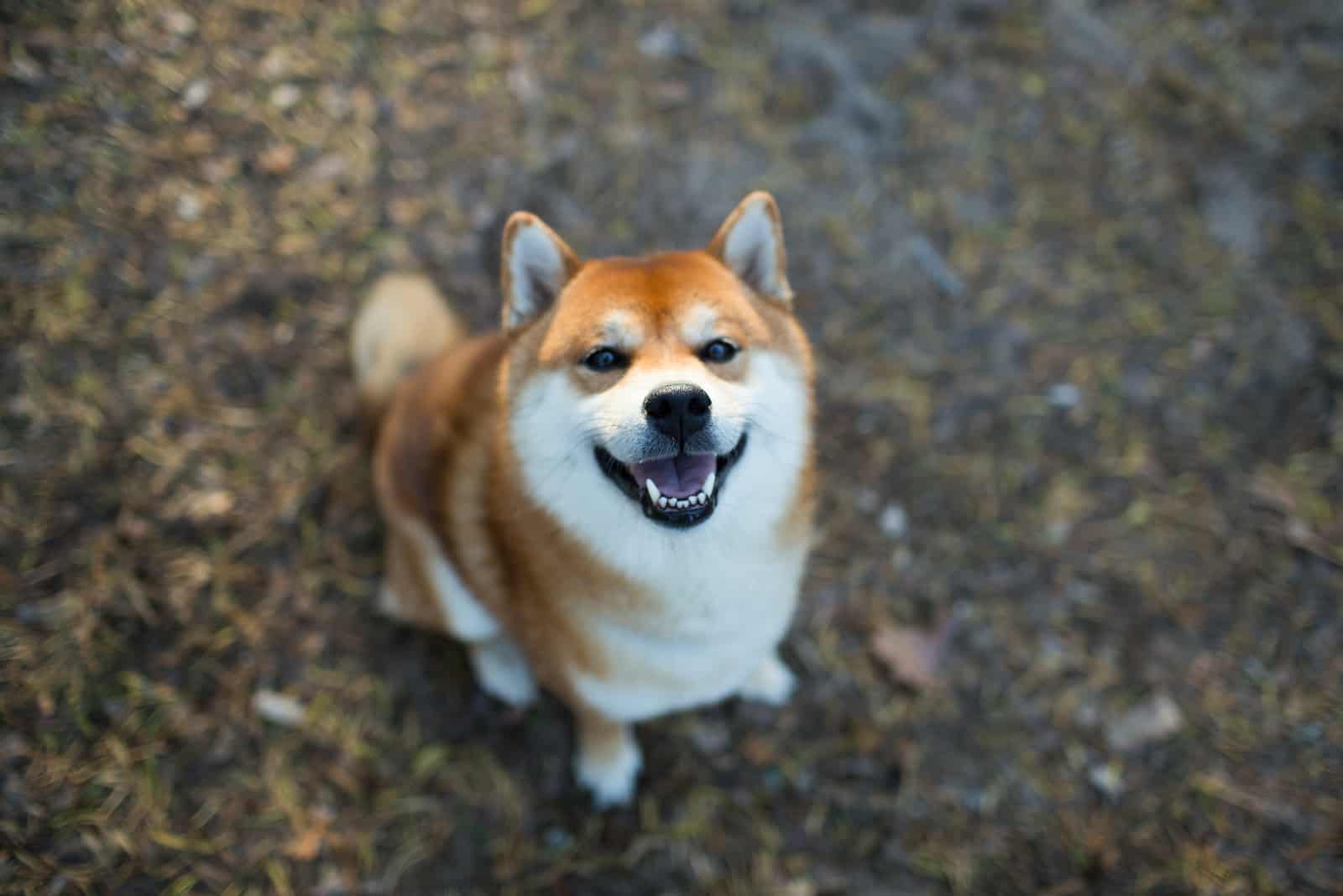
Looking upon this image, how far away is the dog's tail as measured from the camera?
2.77 meters

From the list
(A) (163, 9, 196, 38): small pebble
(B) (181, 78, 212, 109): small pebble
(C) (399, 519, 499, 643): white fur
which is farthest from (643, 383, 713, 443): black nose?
(A) (163, 9, 196, 38): small pebble

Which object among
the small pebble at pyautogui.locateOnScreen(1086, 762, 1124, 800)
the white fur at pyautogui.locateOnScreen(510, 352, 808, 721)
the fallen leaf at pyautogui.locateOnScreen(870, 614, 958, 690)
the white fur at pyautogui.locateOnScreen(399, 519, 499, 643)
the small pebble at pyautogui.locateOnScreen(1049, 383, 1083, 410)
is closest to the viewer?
the white fur at pyautogui.locateOnScreen(510, 352, 808, 721)

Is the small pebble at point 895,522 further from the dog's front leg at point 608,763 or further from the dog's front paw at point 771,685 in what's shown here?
the dog's front leg at point 608,763

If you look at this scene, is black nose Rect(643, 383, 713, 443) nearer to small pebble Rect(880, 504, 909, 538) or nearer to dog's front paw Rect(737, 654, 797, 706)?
dog's front paw Rect(737, 654, 797, 706)

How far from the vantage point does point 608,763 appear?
262 cm

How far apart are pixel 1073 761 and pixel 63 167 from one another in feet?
13.8

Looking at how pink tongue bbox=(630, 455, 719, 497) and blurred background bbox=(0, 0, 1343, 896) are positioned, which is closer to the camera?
pink tongue bbox=(630, 455, 719, 497)

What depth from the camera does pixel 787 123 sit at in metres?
3.54

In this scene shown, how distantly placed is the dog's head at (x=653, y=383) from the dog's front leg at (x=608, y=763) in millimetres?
1040

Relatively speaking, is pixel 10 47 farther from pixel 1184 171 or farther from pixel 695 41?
pixel 1184 171

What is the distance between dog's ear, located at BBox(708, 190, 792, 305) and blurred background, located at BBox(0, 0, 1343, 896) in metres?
1.23

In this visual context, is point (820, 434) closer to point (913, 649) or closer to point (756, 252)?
point (913, 649)

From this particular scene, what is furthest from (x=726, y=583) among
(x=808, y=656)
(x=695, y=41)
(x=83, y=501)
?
(x=695, y=41)

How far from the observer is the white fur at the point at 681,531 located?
1.77 meters
